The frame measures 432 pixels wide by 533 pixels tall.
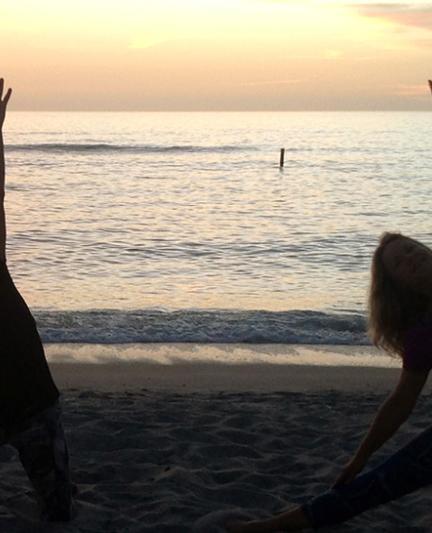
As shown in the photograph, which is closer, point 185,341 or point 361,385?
point 361,385

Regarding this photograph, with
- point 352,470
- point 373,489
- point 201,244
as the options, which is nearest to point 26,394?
point 352,470

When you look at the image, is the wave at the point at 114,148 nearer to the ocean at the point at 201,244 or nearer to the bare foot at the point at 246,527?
the ocean at the point at 201,244

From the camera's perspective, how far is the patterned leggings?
14.5 ft

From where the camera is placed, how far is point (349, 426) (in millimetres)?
6789

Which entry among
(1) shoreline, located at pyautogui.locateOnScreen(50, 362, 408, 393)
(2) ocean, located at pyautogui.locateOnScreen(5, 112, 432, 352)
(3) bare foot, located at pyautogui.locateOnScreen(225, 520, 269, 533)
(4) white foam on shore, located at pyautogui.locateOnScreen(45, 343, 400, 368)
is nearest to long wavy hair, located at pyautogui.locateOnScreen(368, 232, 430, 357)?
(3) bare foot, located at pyautogui.locateOnScreen(225, 520, 269, 533)

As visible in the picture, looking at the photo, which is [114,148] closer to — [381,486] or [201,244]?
[201,244]

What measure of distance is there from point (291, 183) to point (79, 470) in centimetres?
4083

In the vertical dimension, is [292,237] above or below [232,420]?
below

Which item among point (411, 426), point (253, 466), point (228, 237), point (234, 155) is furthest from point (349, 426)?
point (234, 155)

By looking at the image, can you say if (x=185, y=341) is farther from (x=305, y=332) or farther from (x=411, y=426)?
(x=411, y=426)

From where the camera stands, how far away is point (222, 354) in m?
10.2

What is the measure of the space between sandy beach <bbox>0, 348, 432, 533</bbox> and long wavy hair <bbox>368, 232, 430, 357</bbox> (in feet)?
4.55

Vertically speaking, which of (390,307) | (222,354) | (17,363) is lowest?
(222,354)

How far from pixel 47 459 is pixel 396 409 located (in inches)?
70.9
